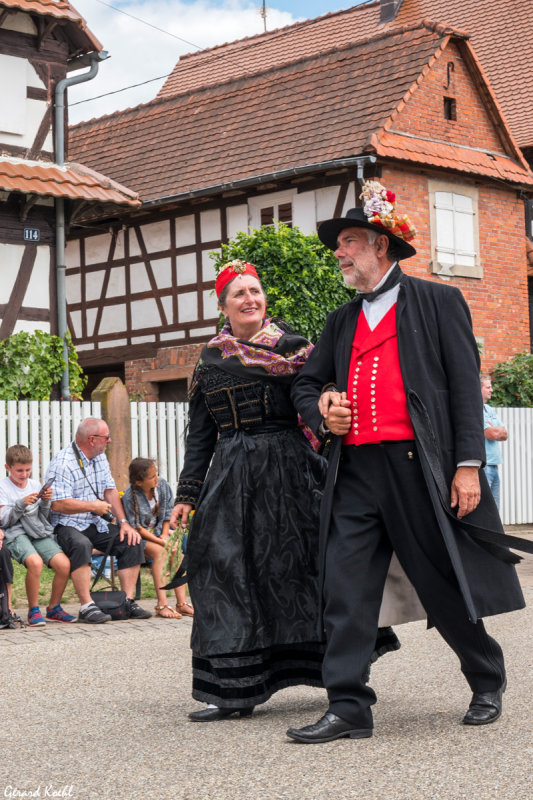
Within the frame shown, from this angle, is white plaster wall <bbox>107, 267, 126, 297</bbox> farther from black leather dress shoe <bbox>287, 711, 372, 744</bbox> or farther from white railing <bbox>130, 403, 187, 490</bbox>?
black leather dress shoe <bbox>287, 711, 372, 744</bbox>

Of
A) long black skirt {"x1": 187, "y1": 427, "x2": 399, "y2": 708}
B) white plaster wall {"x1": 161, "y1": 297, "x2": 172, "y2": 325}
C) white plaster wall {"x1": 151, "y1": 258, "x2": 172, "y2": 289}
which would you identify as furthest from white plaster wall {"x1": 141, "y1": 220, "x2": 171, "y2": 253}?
long black skirt {"x1": 187, "y1": 427, "x2": 399, "y2": 708}

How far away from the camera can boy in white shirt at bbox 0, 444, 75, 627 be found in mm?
8926

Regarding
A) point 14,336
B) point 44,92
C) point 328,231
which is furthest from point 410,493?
point 44,92

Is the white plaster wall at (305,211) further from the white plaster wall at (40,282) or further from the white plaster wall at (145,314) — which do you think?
the white plaster wall at (40,282)

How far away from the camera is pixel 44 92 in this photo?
1908 cm

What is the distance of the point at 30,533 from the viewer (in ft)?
29.8

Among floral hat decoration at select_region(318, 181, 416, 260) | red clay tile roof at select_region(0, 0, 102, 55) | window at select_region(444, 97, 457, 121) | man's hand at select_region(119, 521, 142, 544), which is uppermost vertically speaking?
red clay tile roof at select_region(0, 0, 102, 55)

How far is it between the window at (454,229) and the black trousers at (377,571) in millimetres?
18090

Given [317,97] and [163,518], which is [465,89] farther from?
[163,518]

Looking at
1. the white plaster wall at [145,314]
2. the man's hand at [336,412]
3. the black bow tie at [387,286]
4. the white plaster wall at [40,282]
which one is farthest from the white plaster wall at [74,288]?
the man's hand at [336,412]

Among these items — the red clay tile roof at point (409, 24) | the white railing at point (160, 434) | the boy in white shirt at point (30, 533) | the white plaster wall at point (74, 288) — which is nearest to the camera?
the boy in white shirt at point (30, 533)

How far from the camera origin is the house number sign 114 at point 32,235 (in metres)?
18.6

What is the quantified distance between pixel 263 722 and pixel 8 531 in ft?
14.7

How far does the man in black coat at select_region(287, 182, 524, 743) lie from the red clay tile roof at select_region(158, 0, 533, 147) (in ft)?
74.7
